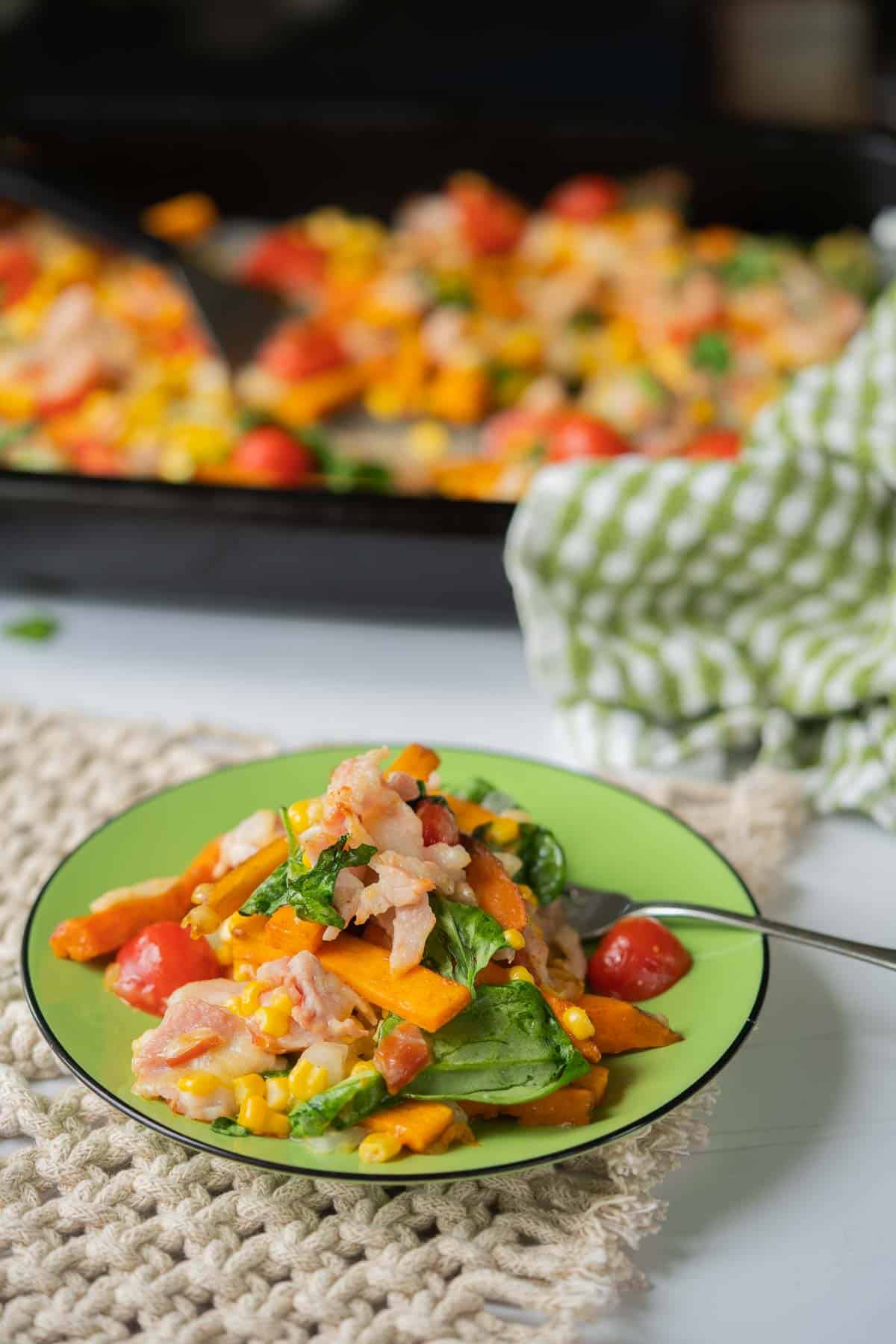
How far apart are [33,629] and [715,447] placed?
3.44ft

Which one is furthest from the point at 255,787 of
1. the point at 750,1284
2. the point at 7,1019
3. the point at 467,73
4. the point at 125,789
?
the point at 467,73

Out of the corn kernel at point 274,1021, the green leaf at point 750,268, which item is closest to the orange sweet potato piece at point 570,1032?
the corn kernel at point 274,1021

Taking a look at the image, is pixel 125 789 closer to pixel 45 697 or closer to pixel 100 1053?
pixel 45 697

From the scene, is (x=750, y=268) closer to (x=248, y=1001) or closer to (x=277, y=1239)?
(x=248, y=1001)

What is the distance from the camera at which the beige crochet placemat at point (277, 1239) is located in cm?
117

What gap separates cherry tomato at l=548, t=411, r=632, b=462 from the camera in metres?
2.39

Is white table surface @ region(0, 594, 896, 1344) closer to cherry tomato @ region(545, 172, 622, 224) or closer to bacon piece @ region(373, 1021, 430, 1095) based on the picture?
bacon piece @ region(373, 1021, 430, 1095)

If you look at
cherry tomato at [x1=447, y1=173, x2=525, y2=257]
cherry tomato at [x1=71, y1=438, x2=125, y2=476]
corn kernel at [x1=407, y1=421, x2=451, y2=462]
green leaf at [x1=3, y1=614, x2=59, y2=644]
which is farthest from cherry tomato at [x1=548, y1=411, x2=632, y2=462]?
cherry tomato at [x1=447, y1=173, x2=525, y2=257]

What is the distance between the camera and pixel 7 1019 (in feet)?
4.88

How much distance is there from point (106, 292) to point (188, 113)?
47 cm

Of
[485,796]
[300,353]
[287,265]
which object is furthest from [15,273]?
[485,796]

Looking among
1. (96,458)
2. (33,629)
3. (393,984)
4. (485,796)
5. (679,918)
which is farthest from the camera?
(96,458)

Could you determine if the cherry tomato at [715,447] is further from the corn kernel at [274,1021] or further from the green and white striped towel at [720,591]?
the corn kernel at [274,1021]

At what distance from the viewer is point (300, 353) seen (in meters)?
2.72
